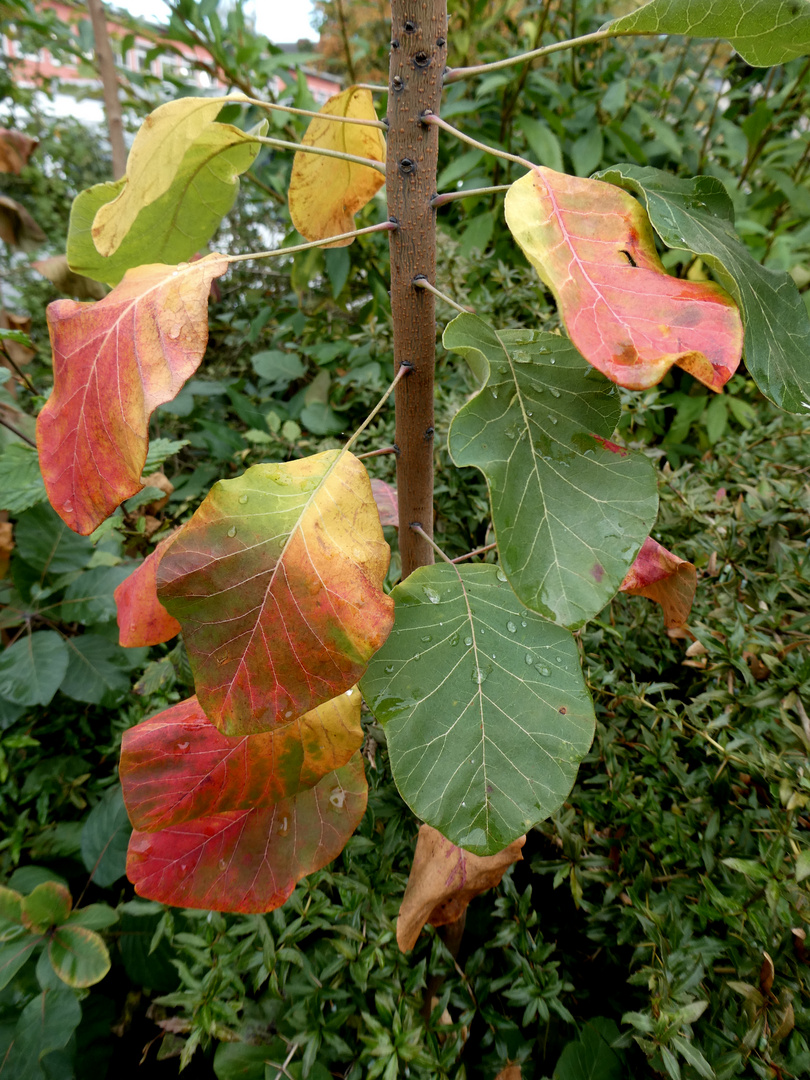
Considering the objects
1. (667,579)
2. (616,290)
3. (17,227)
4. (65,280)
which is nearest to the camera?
(616,290)

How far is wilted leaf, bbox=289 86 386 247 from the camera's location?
61 cm

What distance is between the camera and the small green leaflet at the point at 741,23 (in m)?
0.37

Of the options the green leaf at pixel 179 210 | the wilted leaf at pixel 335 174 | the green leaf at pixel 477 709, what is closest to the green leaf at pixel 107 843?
the green leaf at pixel 477 709

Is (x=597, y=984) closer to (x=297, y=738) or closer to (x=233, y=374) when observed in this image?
(x=297, y=738)

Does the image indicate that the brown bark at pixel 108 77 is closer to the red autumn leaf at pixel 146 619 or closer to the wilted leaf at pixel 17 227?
the wilted leaf at pixel 17 227

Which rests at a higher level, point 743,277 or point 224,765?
point 743,277

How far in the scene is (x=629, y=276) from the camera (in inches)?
14.2

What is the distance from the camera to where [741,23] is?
39 cm

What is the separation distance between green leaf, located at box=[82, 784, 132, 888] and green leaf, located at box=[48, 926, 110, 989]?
0.13m

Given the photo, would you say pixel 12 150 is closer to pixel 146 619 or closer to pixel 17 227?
pixel 17 227

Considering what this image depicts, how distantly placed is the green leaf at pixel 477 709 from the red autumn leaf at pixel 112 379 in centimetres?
25

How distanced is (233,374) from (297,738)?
164 cm

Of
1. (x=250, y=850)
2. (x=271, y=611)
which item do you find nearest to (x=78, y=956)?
(x=250, y=850)

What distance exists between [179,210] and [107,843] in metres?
0.88
